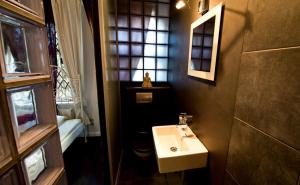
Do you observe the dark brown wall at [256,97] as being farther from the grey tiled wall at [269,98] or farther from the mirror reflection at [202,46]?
the mirror reflection at [202,46]

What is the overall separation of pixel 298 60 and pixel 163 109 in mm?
1769

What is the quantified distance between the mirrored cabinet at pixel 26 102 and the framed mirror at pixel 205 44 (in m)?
1.05

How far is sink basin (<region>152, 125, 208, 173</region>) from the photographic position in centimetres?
113

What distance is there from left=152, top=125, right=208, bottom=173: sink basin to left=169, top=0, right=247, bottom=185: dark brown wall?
0.07m

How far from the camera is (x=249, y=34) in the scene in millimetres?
745

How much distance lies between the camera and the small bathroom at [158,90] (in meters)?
0.55

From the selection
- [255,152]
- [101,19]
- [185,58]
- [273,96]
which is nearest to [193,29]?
Result: [185,58]

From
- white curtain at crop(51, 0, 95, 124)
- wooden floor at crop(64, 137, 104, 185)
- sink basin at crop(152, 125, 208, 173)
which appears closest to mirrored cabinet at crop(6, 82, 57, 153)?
sink basin at crop(152, 125, 208, 173)

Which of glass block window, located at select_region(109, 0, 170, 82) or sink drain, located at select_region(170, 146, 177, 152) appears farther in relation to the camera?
glass block window, located at select_region(109, 0, 170, 82)

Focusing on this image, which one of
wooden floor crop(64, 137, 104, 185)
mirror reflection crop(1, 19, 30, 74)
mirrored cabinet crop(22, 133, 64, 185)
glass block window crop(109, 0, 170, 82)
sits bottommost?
wooden floor crop(64, 137, 104, 185)

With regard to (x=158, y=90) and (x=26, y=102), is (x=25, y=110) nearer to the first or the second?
(x=26, y=102)

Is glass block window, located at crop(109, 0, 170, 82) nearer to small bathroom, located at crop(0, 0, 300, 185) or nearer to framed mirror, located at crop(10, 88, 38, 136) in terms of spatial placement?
small bathroom, located at crop(0, 0, 300, 185)

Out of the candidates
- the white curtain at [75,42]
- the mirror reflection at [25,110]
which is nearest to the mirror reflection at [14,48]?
the mirror reflection at [25,110]

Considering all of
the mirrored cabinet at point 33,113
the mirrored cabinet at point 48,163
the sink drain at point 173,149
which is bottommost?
the sink drain at point 173,149
